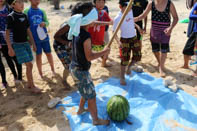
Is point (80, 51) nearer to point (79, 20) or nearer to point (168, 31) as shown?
point (79, 20)

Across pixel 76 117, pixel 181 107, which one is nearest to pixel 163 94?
pixel 181 107

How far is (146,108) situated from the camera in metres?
3.31

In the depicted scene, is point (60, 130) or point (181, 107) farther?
point (181, 107)

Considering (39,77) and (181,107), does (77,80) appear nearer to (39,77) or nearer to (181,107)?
(181,107)

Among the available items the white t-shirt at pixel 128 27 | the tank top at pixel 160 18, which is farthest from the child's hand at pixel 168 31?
the white t-shirt at pixel 128 27

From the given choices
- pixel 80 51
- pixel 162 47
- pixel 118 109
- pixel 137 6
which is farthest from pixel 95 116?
pixel 137 6

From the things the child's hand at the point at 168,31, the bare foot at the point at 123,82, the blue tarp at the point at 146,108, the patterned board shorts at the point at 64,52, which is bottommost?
the blue tarp at the point at 146,108

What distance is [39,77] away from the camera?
4707mm

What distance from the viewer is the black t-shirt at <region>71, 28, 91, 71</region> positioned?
239 centimetres

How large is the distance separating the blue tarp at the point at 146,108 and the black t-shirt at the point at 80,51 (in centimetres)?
102

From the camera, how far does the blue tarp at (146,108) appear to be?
289cm

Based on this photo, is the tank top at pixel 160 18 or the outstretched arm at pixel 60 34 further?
the tank top at pixel 160 18

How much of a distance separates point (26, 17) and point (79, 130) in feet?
7.87

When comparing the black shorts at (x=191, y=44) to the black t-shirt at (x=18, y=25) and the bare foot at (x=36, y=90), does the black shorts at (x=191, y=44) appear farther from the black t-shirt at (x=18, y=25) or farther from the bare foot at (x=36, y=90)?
the black t-shirt at (x=18, y=25)
